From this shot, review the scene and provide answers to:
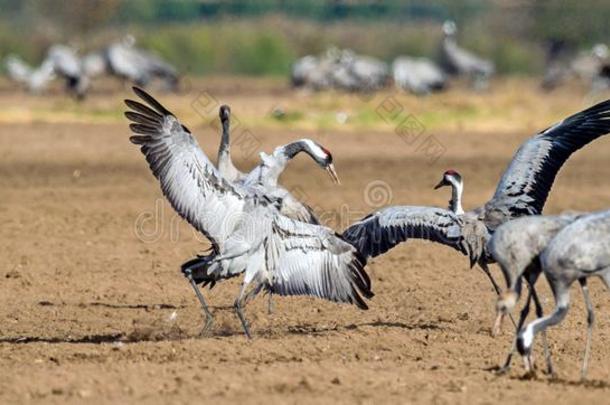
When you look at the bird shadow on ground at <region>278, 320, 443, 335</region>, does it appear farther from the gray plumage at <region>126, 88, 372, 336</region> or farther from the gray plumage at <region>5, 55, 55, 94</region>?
the gray plumage at <region>5, 55, 55, 94</region>

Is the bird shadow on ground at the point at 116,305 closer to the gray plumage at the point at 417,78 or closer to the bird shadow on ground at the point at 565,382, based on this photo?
the bird shadow on ground at the point at 565,382

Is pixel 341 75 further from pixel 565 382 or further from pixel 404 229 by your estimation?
pixel 565 382

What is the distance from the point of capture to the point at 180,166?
393 inches

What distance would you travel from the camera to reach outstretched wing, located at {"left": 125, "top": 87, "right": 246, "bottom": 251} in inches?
392

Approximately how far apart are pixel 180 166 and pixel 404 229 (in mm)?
1953

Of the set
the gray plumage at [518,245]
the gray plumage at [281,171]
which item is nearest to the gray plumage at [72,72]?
the gray plumage at [281,171]

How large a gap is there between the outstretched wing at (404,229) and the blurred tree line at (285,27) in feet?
115

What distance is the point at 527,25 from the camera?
5819 centimetres

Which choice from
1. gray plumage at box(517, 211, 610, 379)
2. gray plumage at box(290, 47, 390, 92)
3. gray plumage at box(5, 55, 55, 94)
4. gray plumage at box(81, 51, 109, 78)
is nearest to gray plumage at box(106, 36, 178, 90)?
gray plumage at box(81, 51, 109, 78)

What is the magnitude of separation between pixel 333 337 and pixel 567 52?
46864 mm

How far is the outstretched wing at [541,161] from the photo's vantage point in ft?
36.4

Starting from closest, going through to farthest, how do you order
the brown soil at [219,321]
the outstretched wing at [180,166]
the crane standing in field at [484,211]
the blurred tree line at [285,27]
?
the brown soil at [219,321]
the outstretched wing at [180,166]
the crane standing in field at [484,211]
the blurred tree line at [285,27]

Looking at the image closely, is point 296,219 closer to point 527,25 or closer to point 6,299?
point 6,299

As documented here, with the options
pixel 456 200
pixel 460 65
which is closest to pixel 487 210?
pixel 456 200
